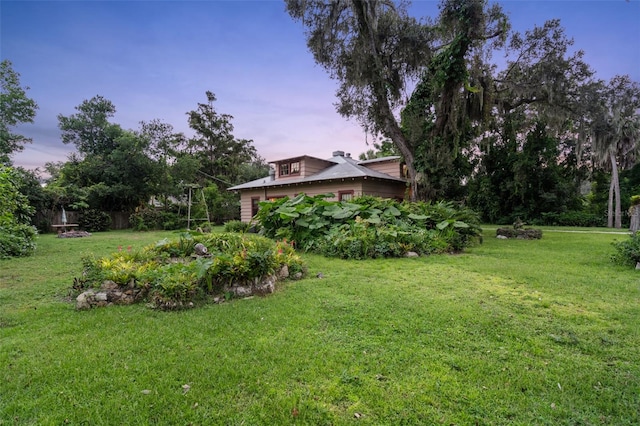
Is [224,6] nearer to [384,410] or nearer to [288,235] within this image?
[288,235]

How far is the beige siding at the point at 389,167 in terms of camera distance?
14211 mm

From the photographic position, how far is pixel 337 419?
160cm

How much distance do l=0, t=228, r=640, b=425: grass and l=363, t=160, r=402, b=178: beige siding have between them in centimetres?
1065

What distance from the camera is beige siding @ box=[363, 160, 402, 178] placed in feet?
46.6

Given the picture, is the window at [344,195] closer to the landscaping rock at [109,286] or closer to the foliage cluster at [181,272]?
the foliage cluster at [181,272]

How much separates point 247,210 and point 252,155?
1376cm

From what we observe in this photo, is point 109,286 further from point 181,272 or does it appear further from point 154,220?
point 154,220

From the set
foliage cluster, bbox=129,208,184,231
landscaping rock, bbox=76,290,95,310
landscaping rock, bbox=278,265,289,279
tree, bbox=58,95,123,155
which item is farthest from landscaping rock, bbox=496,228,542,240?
tree, bbox=58,95,123,155

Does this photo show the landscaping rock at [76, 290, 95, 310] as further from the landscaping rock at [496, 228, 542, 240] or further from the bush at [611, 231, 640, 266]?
the landscaping rock at [496, 228, 542, 240]

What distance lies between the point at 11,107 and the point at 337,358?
68.4ft

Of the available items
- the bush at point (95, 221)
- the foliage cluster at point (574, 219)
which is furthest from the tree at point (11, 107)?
the foliage cluster at point (574, 219)

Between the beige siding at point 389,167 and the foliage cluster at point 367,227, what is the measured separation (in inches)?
208

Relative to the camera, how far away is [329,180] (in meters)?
13.2

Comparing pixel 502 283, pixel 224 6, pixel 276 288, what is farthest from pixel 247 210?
pixel 502 283
